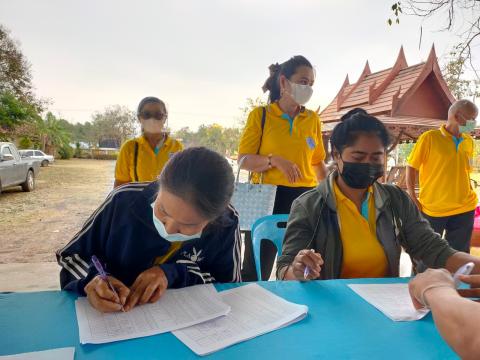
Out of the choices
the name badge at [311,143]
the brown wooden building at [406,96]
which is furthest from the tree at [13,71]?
the name badge at [311,143]

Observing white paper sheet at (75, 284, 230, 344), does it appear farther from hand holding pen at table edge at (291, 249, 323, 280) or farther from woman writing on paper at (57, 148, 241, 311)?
hand holding pen at table edge at (291, 249, 323, 280)

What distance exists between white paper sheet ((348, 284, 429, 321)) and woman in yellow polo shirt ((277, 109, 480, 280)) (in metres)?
0.24

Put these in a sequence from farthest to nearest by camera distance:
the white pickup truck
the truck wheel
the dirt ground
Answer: the truck wheel → the white pickup truck → the dirt ground

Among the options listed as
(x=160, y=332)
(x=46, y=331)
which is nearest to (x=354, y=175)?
(x=160, y=332)

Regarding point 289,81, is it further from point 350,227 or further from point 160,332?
point 160,332

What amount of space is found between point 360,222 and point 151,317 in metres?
0.99

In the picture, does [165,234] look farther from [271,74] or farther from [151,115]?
[151,115]

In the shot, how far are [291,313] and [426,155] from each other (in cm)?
258

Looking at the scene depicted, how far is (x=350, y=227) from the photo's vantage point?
162 cm

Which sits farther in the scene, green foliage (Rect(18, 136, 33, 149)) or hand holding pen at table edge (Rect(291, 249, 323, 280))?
green foliage (Rect(18, 136, 33, 149))

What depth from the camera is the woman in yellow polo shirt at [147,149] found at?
9.18ft

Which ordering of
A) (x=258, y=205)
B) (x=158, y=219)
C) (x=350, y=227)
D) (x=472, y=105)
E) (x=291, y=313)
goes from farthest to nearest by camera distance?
(x=472, y=105) → (x=258, y=205) → (x=350, y=227) → (x=158, y=219) → (x=291, y=313)

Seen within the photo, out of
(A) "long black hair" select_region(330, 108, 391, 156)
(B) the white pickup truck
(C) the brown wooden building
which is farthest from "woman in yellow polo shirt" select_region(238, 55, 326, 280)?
(B) the white pickup truck

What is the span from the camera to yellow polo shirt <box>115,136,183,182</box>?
110 inches
